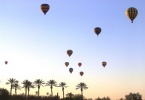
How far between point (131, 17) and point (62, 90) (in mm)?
103099

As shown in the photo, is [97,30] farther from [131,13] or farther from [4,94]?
[4,94]

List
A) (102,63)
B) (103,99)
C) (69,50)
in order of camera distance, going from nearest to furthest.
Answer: (69,50) < (102,63) < (103,99)

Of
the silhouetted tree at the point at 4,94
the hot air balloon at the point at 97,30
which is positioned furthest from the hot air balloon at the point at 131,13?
the silhouetted tree at the point at 4,94

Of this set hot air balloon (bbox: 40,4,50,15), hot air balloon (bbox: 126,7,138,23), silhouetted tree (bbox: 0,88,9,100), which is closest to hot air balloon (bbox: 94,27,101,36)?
hot air balloon (bbox: 126,7,138,23)

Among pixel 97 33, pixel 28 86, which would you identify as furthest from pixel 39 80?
pixel 97 33

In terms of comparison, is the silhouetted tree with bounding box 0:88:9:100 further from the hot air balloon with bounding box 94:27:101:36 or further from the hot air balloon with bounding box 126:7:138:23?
the hot air balloon with bounding box 126:7:138:23

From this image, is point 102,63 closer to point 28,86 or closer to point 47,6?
point 47,6

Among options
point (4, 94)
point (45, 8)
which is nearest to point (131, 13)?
point (45, 8)

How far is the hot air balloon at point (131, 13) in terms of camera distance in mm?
54234

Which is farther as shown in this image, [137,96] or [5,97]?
[137,96]

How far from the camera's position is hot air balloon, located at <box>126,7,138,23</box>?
178ft

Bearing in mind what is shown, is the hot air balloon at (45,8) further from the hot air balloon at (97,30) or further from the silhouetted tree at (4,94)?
the silhouetted tree at (4,94)

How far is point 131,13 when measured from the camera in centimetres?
5550

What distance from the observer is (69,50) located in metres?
74.9
